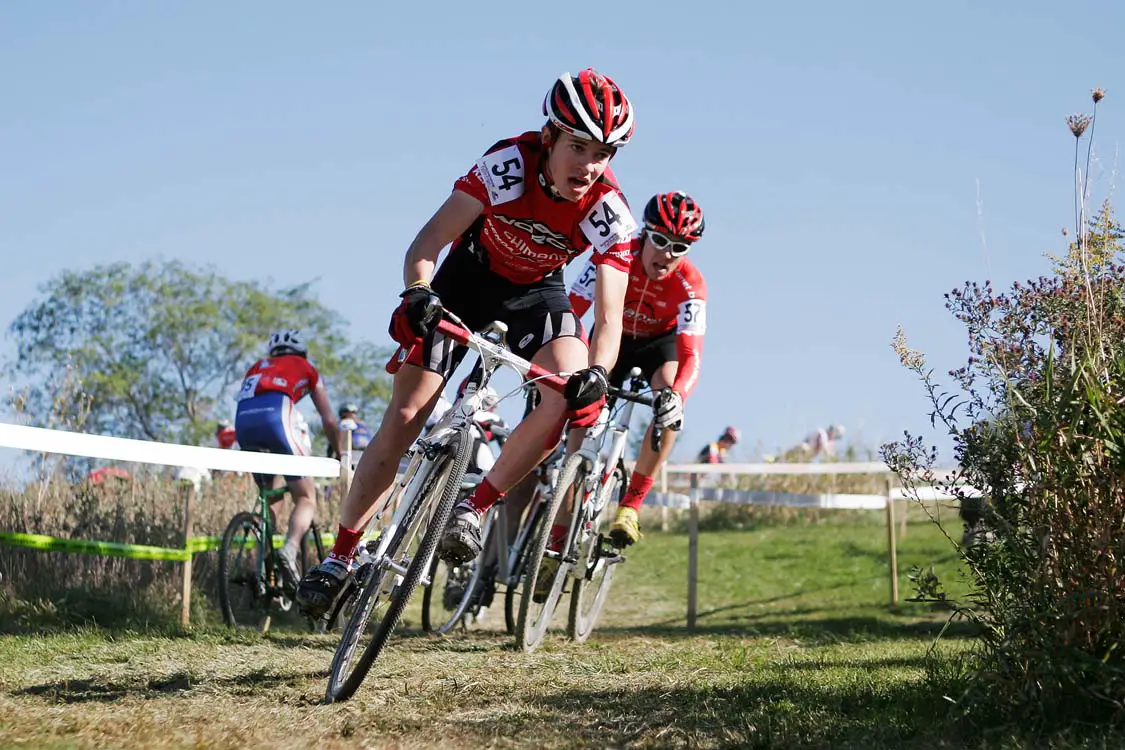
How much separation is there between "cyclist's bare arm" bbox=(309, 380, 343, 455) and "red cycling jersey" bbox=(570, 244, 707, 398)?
Result: 2056mm

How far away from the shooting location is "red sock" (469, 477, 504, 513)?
5.58 meters

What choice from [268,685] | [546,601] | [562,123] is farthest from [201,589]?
[562,123]

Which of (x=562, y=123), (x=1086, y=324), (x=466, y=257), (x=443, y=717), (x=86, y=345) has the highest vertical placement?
(x=86, y=345)

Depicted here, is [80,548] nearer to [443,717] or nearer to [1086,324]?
[443,717]

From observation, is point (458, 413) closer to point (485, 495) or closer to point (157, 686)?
point (485, 495)

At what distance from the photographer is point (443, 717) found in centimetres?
489

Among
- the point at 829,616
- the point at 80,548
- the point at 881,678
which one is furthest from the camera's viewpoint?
the point at 829,616

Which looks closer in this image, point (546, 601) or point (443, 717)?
point (443, 717)

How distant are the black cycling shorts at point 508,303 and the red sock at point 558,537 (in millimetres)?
1650

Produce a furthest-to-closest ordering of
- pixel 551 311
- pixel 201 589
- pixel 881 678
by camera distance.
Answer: pixel 201 589 < pixel 551 311 < pixel 881 678

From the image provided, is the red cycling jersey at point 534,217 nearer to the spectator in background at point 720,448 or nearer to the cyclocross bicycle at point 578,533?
the cyclocross bicycle at point 578,533

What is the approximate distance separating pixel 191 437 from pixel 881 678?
35336 millimetres

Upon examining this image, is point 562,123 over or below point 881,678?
over

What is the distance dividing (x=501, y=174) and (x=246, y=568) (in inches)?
174
